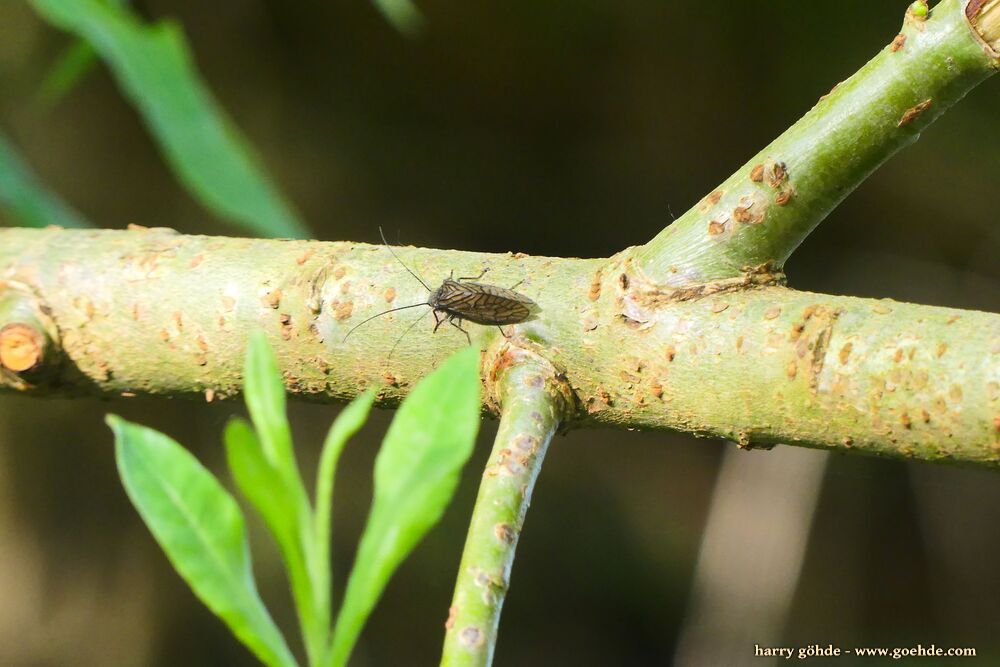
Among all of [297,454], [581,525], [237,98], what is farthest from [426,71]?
[581,525]

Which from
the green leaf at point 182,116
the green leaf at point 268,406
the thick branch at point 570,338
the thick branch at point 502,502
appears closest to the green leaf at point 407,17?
the green leaf at point 182,116

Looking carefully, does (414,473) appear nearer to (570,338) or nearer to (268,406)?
(268,406)

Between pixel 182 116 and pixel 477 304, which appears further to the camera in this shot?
pixel 182 116

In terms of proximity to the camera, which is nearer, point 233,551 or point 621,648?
point 233,551

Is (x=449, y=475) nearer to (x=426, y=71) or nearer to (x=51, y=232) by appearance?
(x=51, y=232)

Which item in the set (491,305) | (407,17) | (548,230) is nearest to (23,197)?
(491,305)

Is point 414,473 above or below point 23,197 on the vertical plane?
below
